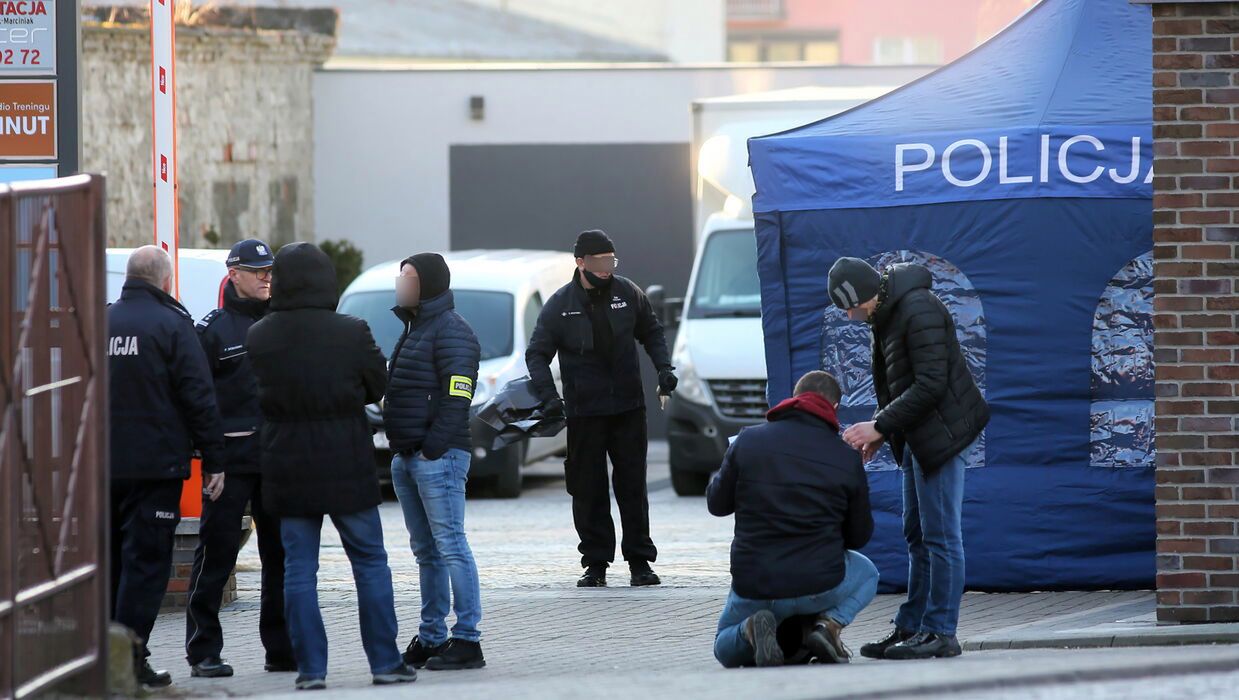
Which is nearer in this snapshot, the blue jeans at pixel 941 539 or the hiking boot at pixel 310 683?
the hiking boot at pixel 310 683

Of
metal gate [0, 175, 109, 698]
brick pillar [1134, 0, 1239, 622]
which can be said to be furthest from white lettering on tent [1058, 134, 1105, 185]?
metal gate [0, 175, 109, 698]

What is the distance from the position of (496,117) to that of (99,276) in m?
14.8

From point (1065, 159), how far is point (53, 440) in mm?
5257

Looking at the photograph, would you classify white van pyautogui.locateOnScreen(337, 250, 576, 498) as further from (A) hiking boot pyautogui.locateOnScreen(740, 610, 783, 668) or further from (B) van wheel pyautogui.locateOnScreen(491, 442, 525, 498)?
(A) hiking boot pyautogui.locateOnScreen(740, 610, 783, 668)

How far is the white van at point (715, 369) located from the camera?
49.8 ft

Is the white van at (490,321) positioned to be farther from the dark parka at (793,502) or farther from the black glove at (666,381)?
the dark parka at (793,502)

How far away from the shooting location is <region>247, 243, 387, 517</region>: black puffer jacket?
278 inches

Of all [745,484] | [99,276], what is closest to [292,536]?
[99,276]

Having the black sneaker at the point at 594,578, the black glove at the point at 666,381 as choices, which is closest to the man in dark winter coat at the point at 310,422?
the black sneaker at the point at 594,578

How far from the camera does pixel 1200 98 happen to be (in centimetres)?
789

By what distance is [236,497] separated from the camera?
779 cm

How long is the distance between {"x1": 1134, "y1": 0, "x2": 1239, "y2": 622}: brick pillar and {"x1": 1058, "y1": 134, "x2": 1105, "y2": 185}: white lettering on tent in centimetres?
128

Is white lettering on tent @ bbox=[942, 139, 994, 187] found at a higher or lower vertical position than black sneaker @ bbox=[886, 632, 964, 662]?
higher

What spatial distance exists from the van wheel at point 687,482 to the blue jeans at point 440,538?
7.66m
